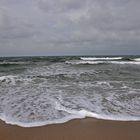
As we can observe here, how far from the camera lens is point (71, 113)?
486 centimetres

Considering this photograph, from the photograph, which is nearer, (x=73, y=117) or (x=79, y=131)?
(x=79, y=131)

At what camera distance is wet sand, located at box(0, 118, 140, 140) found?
142 inches

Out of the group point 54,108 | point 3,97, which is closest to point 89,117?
point 54,108

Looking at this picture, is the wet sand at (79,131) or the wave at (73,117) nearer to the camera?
the wet sand at (79,131)

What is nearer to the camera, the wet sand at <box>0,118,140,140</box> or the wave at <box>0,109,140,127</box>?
the wet sand at <box>0,118,140,140</box>

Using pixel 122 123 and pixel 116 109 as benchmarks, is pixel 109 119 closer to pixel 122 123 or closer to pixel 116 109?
pixel 122 123

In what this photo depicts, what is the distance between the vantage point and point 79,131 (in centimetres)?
385

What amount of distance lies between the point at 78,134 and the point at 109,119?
1.01 meters

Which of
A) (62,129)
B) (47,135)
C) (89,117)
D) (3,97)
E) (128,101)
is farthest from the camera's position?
(3,97)

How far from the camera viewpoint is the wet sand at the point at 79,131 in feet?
11.8

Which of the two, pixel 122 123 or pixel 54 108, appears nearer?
pixel 122 123

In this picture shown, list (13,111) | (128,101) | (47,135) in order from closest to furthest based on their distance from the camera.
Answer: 1. (47,135)
2. (13,111)
3. (128,101)

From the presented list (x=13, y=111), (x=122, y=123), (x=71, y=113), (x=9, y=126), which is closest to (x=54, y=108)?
(x=71, y=113)

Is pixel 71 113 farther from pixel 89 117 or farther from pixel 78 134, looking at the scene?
pixel 78 134
